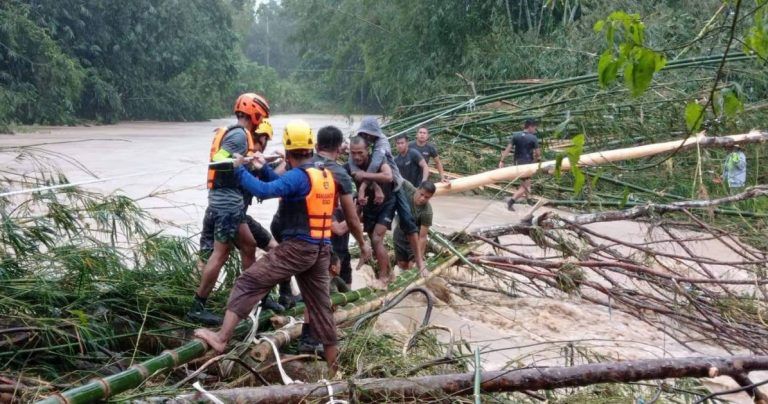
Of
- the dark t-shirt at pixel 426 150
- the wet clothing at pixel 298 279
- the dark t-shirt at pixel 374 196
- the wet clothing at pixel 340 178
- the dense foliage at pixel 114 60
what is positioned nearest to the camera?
the wet clothing at pixel 298 279

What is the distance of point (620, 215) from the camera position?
24.6 feet

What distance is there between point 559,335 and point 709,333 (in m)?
1.22

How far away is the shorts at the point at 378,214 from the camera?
22.4 ft

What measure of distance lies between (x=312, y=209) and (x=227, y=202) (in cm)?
69

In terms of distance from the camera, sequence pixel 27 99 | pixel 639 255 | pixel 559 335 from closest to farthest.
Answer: pixel 559 335
pixel 639 255
pixel 27 99

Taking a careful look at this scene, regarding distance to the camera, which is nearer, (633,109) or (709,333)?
(709,333)

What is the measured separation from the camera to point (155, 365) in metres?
3.72

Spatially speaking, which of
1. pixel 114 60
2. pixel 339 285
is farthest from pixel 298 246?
pixel 114 60

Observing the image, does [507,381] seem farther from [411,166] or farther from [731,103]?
[411,166]

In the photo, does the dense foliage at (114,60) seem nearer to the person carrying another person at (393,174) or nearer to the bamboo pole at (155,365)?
the person carrying another person at (393,174)

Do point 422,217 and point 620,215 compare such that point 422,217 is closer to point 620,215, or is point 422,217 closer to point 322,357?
point 620,215

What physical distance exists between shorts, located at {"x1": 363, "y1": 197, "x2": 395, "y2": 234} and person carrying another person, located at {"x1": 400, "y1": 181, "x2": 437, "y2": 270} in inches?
9.3

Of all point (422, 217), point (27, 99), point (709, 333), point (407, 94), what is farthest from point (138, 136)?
point (709, 333)

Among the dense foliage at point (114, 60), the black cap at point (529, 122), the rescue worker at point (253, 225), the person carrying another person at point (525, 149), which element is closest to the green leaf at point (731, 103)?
the rescue worker at point (253, 225)
